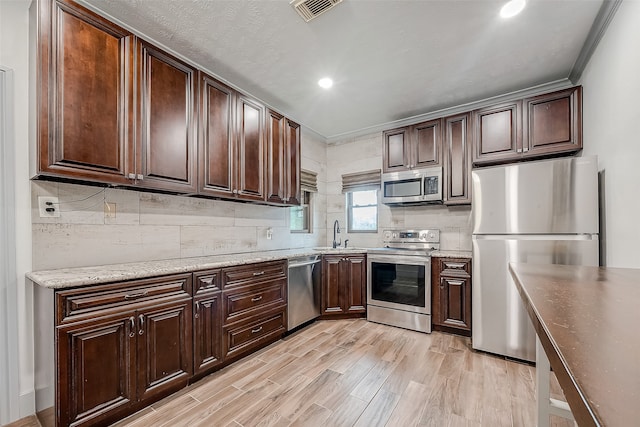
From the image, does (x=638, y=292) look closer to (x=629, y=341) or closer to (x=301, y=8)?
(x=629, y=341)

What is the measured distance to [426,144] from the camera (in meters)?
3.53

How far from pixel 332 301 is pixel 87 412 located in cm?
252

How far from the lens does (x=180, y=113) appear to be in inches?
90.6

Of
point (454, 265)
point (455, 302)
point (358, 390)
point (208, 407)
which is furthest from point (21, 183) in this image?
point (455, 302)

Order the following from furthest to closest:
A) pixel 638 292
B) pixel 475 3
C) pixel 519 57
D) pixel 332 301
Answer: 1. pixel 332 301
2. pixel 519 57
3. pixel 475 3
4. pixel 638 292

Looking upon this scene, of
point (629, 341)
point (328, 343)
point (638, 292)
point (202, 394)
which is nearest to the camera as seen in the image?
point (629, 341)

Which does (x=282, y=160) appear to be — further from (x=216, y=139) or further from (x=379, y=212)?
(x=379, y=212)

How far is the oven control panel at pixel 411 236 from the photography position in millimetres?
3719

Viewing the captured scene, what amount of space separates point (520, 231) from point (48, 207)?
12.2 ft

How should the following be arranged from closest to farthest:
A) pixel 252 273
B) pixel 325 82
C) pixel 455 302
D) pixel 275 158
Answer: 1. pixel 252 273
2. pixel 325 82
3. pixel 455 302
4. pixel 275 158

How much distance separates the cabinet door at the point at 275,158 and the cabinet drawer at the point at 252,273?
766 mm

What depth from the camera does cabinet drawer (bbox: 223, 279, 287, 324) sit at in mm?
2398

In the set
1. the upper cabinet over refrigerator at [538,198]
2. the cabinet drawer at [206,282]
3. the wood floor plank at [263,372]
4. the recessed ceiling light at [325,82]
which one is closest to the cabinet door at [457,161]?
the upper cabinet over refrigerator at [538,198]

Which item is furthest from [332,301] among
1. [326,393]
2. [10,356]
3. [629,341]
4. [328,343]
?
[629,341]
